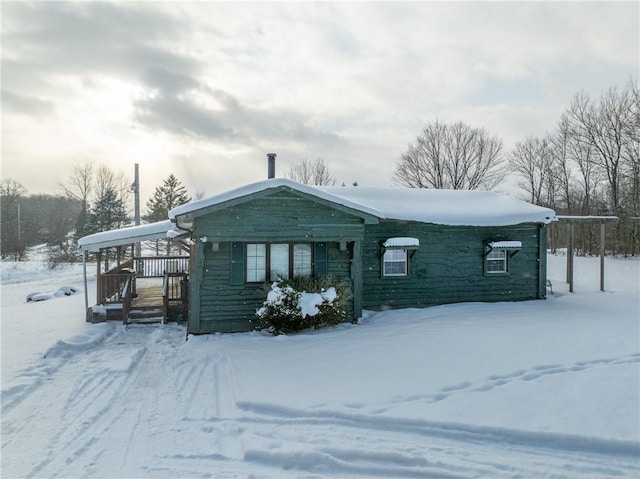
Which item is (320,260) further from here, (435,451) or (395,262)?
(435,451)

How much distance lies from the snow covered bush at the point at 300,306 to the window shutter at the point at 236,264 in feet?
2.81

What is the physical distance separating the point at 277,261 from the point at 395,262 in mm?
3884

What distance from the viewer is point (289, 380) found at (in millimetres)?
5930

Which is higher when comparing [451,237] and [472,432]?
[451,237]

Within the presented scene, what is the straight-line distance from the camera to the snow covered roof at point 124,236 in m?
11.1

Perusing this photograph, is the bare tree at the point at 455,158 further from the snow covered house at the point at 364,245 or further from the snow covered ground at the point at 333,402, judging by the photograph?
the snow covered ground at the point at 333,402

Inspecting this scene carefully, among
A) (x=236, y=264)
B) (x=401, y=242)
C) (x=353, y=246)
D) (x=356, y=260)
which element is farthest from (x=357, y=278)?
(x=236, y=264)

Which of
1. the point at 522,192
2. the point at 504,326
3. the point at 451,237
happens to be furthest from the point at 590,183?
the point at 504,326

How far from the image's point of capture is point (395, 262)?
11.5m

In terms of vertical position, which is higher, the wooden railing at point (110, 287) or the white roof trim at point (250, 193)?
the white roof trim at point (250, 193)

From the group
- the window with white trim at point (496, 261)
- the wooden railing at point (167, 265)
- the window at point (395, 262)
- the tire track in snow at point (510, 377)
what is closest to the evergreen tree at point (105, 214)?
the wooden railing at point (167, 265)

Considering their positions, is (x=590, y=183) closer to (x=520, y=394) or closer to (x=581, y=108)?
(x=581, y=108)

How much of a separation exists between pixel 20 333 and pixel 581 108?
122ft

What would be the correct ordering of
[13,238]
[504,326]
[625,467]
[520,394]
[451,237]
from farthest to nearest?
1. [13,238]
2. [451,237]
3. [504,326]
4. [520,394]
5. [625,467]
